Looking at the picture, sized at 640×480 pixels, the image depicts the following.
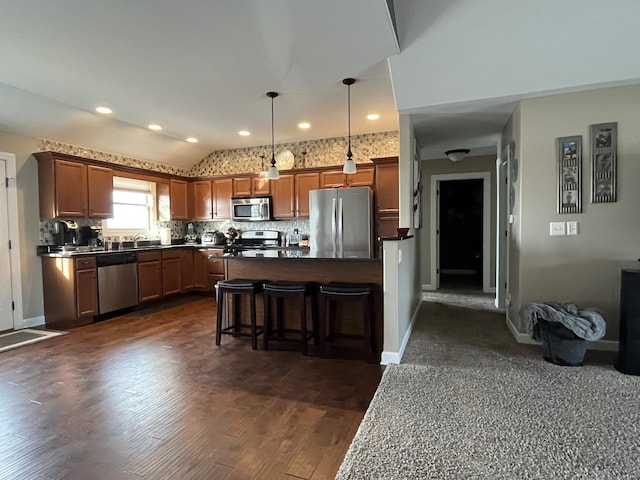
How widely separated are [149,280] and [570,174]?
18.0 feet

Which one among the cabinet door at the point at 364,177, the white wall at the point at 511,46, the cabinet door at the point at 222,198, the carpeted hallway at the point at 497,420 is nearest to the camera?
the carpeted hallway at the point at 497,420

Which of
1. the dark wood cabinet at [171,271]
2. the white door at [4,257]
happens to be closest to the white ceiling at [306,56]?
the white door at [4,257]

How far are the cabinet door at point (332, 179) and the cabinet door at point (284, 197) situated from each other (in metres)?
0.56

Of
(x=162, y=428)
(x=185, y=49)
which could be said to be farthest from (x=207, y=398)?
(x=185, y=49)

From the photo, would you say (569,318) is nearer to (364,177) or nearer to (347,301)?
(347,301)

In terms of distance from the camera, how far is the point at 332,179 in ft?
18.4

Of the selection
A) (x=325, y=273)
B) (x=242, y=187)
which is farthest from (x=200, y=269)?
(x=325, y=273)

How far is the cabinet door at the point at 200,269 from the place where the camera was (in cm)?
621

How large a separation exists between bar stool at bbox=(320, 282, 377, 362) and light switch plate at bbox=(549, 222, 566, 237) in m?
1.75

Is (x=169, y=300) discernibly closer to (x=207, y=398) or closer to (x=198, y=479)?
(x=207, y=398)

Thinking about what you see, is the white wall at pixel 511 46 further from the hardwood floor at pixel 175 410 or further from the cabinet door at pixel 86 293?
the cabinet door at pixel 86 293

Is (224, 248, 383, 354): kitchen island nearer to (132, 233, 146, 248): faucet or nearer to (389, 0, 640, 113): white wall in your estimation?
(389, 0, 640, 113): white wall

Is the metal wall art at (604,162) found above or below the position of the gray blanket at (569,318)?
above

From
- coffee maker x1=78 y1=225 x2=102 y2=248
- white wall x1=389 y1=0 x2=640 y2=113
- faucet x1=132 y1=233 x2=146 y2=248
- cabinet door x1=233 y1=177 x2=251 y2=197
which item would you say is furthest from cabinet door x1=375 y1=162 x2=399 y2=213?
coffee maker x1=78 y1=225 x2=102 y2=248
